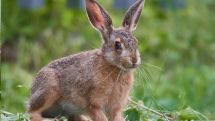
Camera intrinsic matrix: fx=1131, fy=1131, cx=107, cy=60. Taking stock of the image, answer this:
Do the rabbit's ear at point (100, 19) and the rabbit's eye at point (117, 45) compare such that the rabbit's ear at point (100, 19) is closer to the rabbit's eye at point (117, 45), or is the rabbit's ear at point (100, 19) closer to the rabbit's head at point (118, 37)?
the rabbit's head at point (118, 37)

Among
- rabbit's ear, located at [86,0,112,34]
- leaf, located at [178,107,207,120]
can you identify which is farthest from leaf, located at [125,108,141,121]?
rabbit's ear, located at [86,0,112,34]

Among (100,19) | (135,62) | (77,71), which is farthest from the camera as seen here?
(100,19)

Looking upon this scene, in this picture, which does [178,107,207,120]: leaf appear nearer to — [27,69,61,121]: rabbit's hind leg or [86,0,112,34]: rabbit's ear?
[86,0,112,34]: rabbit's ear

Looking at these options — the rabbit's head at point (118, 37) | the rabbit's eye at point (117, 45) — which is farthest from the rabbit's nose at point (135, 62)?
the rabbit's eye at point (117, 45)

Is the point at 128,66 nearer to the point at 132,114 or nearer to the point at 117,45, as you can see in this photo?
the point at 117,45

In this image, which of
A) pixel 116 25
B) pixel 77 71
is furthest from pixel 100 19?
pixel 116 25
